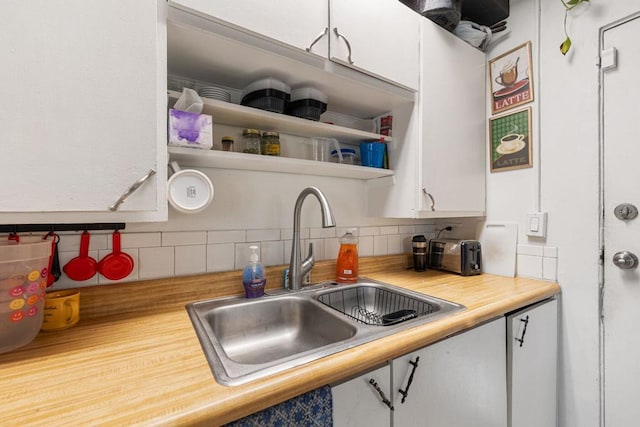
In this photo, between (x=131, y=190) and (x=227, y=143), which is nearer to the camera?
(x=131, y=190)

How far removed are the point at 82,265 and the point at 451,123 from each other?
1600 mm

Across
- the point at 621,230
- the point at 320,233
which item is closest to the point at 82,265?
the point at 320,233

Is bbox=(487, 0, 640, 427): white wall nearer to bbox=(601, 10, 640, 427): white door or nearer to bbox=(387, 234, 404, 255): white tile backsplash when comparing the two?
bbox=(601, 10, 640, 427): white door

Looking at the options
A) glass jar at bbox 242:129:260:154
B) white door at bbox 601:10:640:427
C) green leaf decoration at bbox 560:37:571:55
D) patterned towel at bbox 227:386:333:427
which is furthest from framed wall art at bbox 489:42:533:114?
patterned towel at bbox 227:386:333:427

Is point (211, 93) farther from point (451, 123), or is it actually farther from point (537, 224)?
point (537, 224)

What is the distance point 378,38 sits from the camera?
1.13m

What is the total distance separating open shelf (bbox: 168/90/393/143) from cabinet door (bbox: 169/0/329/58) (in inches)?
9.5

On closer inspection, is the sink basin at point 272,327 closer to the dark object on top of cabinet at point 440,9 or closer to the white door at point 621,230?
the white door at point 621,230

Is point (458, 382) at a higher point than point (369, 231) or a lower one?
lower

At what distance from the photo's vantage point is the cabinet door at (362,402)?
651mm

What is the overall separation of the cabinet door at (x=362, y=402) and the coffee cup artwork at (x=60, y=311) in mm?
780

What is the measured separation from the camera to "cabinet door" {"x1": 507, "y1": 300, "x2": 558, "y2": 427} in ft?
3.49

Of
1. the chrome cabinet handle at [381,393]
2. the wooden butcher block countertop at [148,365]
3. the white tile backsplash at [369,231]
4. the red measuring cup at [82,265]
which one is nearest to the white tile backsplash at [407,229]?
the white tile backsplash at [369,231]

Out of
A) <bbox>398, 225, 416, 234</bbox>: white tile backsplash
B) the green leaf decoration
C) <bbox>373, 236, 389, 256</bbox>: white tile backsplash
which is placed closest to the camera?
the green leaf decoration
